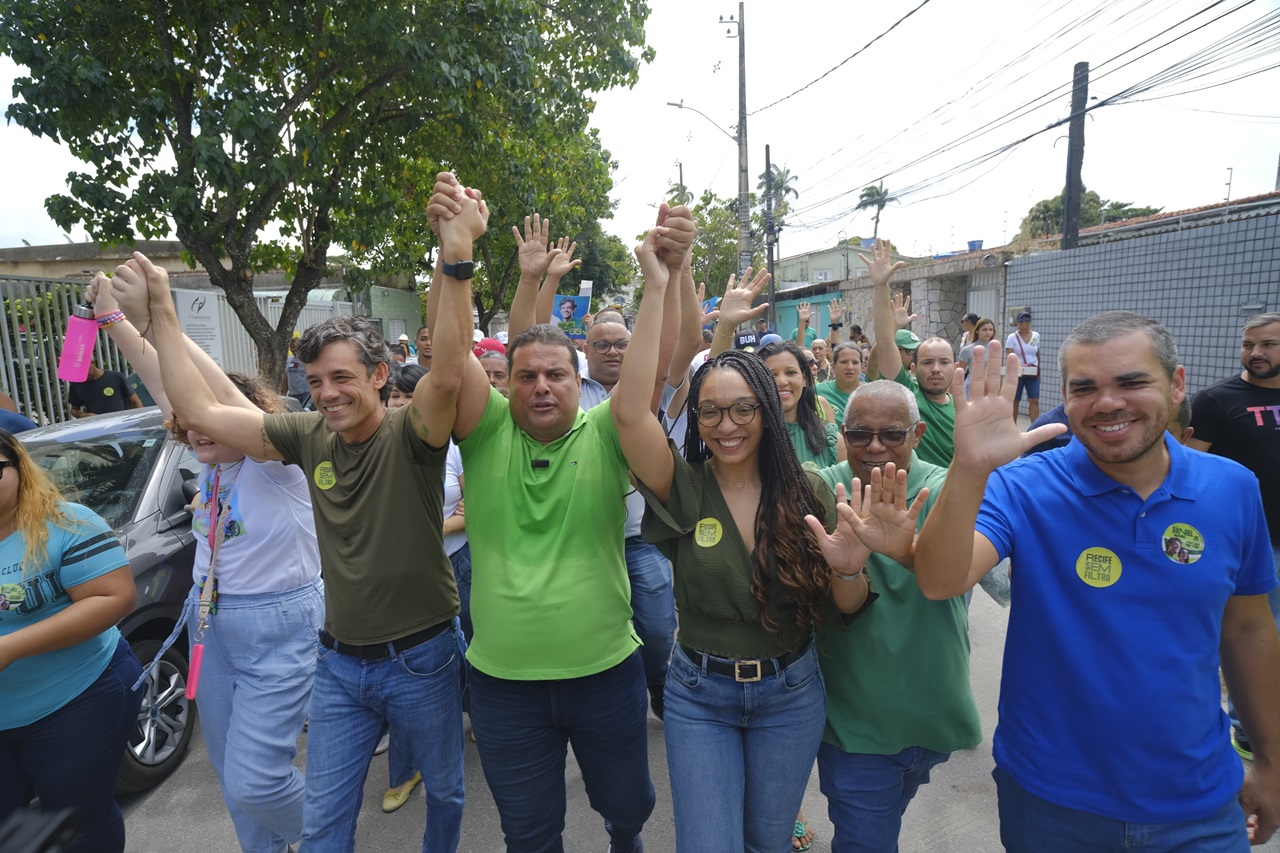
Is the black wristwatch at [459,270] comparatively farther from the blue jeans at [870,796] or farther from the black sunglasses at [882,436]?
the blue jeans at [870,796]

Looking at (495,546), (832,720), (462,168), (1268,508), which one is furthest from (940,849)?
(462,168)

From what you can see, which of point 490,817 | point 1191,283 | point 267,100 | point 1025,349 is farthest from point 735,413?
point 1025,349

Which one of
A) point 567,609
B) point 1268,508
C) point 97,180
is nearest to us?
point 567,609

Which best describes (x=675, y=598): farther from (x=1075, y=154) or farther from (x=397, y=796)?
(x=1075, y=154)

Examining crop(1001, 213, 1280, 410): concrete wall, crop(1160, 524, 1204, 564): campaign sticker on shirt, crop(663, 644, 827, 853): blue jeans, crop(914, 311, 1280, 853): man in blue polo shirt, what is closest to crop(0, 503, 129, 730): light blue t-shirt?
crop(663, 644, 827, 853): blue jeans

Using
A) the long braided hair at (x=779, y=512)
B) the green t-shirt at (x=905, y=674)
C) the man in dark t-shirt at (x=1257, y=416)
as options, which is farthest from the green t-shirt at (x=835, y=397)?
the green t-shirt at (x=905, y=674)

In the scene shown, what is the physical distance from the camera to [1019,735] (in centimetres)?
190

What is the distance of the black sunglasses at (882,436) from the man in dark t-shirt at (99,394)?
8.42 meters

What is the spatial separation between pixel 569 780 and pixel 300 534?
5.81 ft

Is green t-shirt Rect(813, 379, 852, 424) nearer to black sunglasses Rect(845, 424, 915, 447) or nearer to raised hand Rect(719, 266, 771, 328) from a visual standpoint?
raised hand Rect(719, 266, 771, 328)

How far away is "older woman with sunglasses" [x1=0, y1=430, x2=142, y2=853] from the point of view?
Answer: 7.53 ft

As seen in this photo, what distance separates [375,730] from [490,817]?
1.11m

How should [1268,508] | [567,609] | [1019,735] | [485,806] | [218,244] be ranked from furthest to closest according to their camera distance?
[218,244] < [1268,508] < [485,806] < [567,609] < [1019,735]

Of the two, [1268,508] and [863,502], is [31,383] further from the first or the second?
[1268,508]
